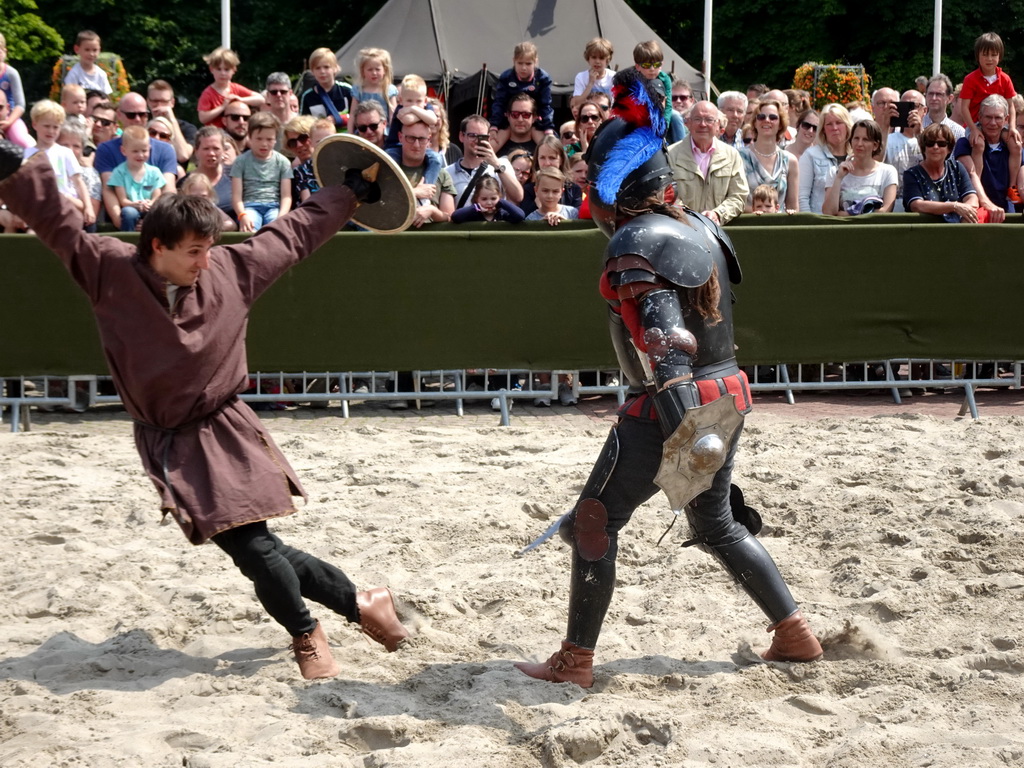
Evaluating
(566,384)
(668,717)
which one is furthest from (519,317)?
(668,717)

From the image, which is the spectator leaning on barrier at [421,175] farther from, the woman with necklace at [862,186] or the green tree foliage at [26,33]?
the green tree foliage at [26,33]

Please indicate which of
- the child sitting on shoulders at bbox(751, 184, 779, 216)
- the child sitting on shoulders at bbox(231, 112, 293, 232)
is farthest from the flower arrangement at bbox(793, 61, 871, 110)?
the child sitting on shoulders at bbox(231, 112, 293, 232)

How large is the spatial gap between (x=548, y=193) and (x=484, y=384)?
4.45ft

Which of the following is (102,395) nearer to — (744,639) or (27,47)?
(744,639)

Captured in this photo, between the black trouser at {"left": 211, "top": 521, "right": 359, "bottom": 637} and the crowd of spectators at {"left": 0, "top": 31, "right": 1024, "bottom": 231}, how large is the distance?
430 centimetres

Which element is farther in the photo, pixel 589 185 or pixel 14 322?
pixel 14 322

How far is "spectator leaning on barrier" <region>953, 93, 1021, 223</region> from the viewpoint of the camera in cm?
959

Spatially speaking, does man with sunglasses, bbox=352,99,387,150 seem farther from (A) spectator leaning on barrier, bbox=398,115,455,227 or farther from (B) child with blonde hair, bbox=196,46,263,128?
(B) child with blonde hair, bbox=196,46,263,128

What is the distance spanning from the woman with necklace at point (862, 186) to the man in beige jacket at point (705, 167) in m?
1.18

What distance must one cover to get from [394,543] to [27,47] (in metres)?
22.4

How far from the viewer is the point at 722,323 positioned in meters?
4.20

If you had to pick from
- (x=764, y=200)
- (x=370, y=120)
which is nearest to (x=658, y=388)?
(x=764, y=200)

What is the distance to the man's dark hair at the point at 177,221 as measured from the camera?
389 cm

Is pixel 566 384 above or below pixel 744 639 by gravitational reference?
above
